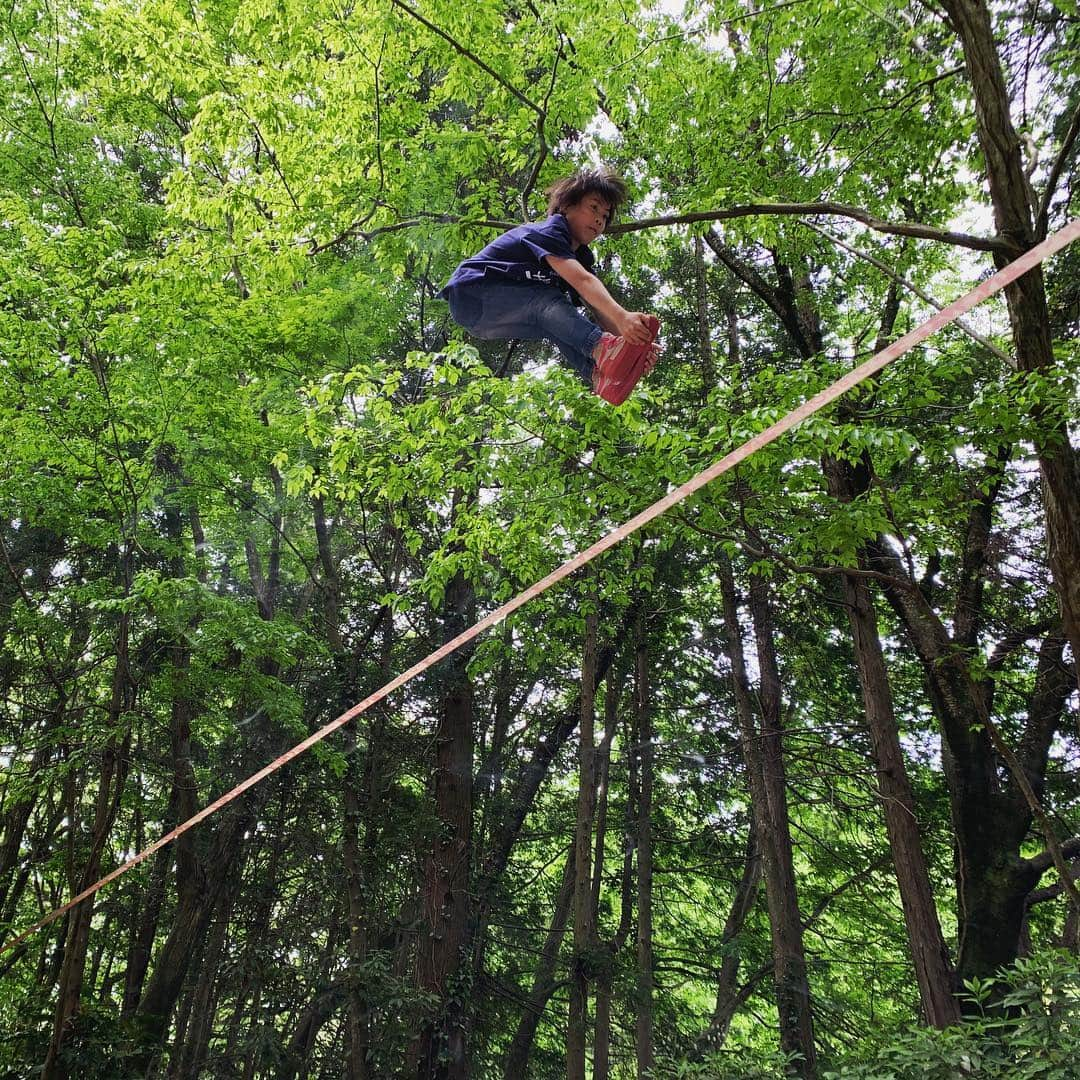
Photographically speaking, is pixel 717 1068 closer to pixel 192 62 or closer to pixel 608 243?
pixel 608 243

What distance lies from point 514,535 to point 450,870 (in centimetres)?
467

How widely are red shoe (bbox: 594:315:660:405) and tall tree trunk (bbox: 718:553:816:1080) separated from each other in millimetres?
3945

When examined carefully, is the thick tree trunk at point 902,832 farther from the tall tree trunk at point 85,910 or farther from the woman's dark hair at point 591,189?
the tall tree trunk at point 85,910

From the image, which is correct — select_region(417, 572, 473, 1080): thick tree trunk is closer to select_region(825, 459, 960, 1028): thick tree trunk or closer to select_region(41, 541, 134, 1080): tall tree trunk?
select_region(41, 541, 134, 1080): tall tree trunk

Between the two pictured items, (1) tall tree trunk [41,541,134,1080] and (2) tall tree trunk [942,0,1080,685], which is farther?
(1) tall tree trunk [41,541,134,1080]

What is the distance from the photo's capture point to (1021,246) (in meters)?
3.01

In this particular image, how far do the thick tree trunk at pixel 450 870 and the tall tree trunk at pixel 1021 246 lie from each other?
6769 mm

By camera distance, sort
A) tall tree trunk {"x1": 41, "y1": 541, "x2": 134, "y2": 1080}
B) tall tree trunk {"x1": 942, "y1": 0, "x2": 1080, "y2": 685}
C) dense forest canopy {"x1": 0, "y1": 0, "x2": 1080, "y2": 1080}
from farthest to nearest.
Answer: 1. tall tree trunk {"x1": 41, "y1": 541, "x2": 134, "y2": 1080}
2. dense forest canopy {"x1": 0, "y1": 0, "x2": 1080, "y2": 1080}
3. tall tree trunk {"x1": 942, "y1": 0, "x2": 1080, "y2": 685}

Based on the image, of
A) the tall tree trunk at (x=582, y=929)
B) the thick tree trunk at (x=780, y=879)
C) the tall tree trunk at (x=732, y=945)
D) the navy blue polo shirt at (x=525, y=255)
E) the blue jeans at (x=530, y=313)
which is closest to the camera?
the navy blue polo shirt at (x=525, y=255)

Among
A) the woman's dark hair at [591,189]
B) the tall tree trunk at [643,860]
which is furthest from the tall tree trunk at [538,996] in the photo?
the woman's dark hair at [591,189]

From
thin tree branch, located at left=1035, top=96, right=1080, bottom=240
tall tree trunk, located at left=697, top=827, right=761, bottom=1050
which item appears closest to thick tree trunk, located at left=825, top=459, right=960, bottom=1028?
thin tree branch, located at left=1035, top=96, right=1080, bottom=240

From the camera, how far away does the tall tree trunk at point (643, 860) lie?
29.1ft

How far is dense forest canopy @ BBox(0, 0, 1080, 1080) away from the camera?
4605 mm

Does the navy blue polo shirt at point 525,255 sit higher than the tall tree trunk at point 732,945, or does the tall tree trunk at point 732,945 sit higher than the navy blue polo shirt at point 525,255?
the navy blue polo shirt at point 525,255
